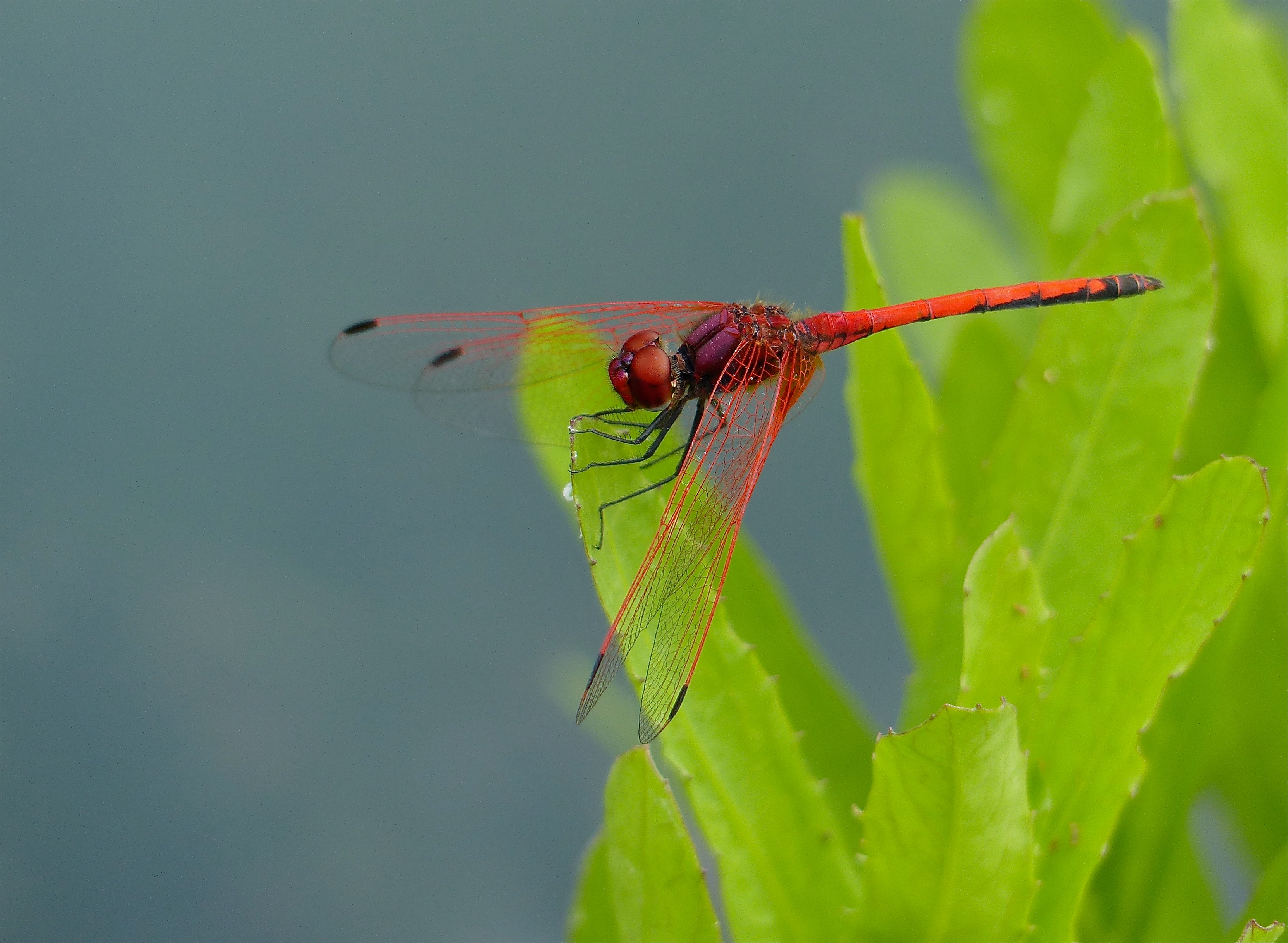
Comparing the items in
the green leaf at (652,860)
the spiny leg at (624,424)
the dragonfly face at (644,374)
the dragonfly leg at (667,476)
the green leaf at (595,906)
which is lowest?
the green leaf at (595,906)

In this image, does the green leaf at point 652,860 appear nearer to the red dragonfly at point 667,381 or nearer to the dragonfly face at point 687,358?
the red dragonfly at point 667,381

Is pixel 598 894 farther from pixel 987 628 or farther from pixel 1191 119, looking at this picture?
pixel 1191 119

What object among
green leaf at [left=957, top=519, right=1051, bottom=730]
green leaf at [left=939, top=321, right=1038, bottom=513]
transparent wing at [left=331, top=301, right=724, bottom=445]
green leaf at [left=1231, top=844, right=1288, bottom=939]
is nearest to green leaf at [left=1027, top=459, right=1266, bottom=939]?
green leaf at [left=957, top=519, right=1051, bottom=730]

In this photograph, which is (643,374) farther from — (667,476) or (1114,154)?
(1114,154)

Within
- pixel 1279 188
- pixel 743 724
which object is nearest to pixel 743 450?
pixel 743 724

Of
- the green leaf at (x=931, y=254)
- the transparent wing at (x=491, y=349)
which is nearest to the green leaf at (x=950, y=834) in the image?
the transparent wing at (x=491, y=349)

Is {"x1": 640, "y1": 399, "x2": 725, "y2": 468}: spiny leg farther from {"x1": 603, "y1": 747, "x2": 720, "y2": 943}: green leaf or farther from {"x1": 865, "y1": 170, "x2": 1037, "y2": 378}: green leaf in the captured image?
{"x1": 865, "y1": 170, "x2": 1037, "y2": 378}: green leaf

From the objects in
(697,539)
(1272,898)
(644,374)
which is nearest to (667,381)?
(644,374)
